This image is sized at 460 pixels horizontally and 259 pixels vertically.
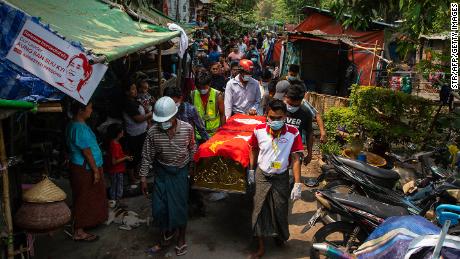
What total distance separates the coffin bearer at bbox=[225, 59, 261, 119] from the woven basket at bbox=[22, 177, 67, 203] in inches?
132

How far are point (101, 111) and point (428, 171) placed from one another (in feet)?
18.2

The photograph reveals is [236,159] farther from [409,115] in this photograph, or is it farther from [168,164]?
[409,115]

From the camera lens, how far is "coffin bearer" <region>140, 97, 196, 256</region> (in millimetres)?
4328

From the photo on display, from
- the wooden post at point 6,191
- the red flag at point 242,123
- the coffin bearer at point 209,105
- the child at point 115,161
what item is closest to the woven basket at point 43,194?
the wooden post at point 6,191

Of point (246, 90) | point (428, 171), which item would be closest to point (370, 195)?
point (428, 171)

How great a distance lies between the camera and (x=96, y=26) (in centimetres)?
555

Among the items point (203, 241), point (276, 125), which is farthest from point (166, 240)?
point (276, 125)

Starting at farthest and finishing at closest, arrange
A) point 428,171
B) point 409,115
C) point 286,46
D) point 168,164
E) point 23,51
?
point 286,46, point 409,115, point 428,171, point 168,164, point 23,51

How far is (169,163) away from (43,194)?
4.29 feet

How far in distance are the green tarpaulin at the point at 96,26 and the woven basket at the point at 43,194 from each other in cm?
138

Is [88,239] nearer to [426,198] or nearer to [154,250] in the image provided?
[154,250]

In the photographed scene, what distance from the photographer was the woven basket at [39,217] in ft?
11.8

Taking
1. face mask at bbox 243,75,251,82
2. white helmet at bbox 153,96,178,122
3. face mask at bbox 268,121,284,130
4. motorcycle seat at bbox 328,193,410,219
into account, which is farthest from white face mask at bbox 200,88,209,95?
motorcycle seat at bbox 328,193,410,219

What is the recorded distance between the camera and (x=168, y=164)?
444 cm
